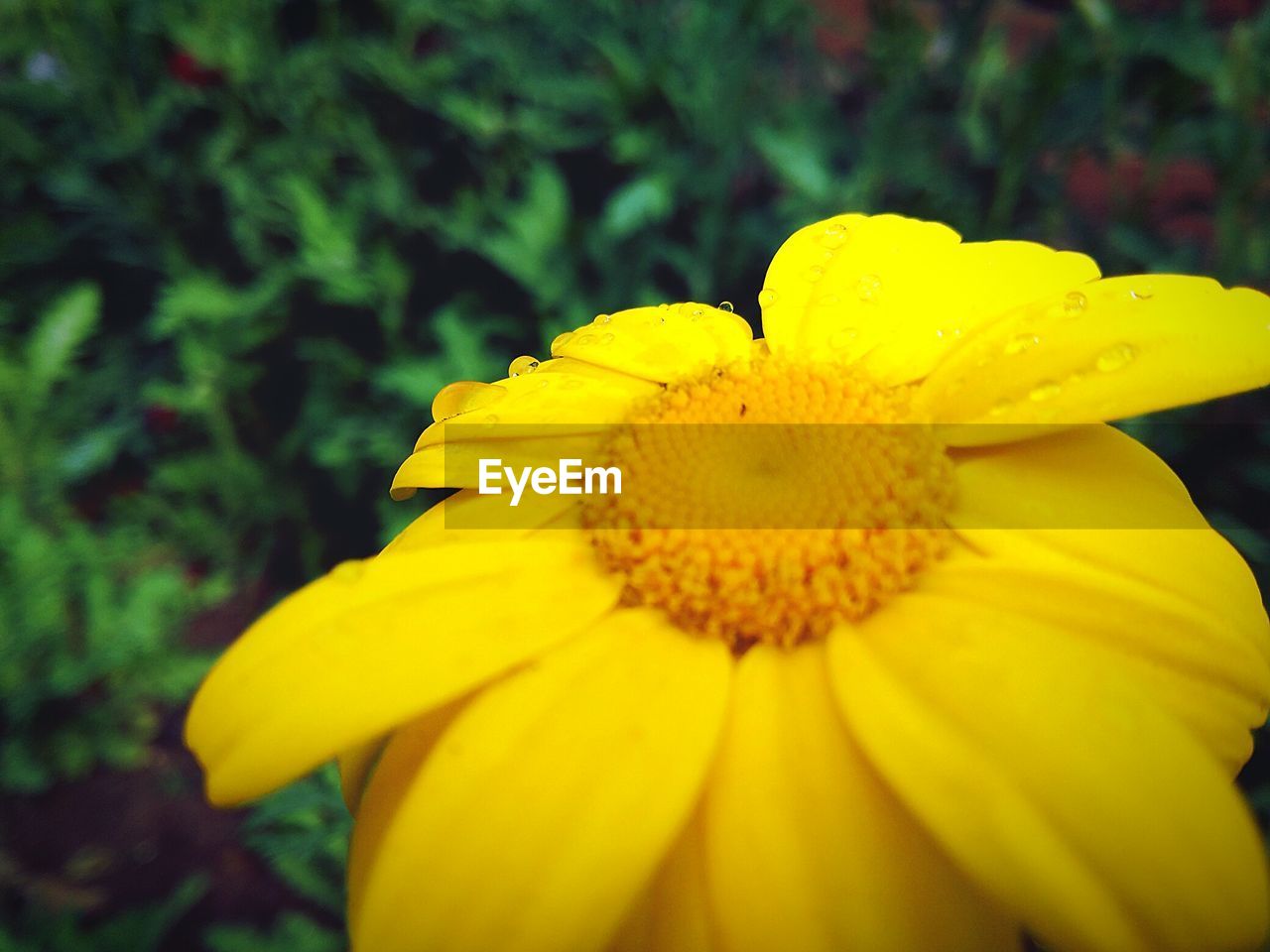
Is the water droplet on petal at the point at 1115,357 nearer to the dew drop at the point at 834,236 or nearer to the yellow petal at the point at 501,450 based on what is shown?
the dew drop at the point at 834,236

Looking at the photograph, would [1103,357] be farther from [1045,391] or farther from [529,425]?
[529,425]

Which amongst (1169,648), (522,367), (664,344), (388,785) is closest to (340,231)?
(522,367)

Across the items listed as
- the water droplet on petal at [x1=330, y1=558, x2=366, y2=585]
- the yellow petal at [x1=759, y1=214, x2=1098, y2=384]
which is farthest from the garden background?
the water droplet on petal at [x1=330, y1=558, x2=366, y2=585]

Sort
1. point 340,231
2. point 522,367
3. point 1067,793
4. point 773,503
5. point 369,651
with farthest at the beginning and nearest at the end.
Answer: point 340,231 → point 522,367 → point 773,503 → point 369,651 → point 1067,793

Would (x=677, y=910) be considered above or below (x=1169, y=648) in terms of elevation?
below

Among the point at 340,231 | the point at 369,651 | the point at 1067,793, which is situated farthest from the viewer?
the point at 340,231

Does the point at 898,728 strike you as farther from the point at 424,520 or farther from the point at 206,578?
the point at 206,578

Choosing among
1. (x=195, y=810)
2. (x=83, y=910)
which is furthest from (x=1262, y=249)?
(x=83, y=910)
